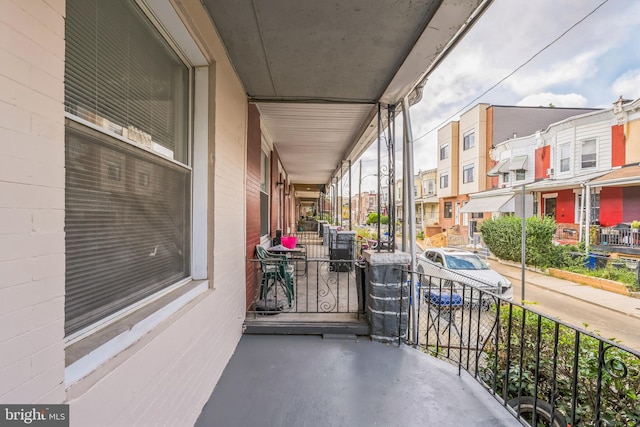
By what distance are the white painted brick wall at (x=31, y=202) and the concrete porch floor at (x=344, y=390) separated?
1.51 meters

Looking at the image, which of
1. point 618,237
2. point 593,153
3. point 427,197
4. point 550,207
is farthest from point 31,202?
point 427,197

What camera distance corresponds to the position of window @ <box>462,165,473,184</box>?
1888 centimetres

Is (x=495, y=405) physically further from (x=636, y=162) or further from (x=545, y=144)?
(x=545, y=144)

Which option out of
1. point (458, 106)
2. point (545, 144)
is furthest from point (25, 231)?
point (545, 144)

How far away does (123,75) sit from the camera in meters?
1.50

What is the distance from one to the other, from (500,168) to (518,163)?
2.78 ft

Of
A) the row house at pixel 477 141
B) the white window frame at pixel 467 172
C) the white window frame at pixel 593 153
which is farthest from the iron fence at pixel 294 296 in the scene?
the white window frame at pixel 467 172

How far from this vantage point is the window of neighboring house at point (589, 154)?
41.4 feet

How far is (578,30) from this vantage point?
4.02 m

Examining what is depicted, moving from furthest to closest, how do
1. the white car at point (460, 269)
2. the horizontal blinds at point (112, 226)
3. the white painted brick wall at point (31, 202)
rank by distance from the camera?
the white car at point (460, 269) < the horizontal blinds at point (112, 226) < the white painted brick wall at point (31, 202)

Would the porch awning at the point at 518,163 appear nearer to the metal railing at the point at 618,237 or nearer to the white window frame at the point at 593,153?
the white window frame at the point at 593,153

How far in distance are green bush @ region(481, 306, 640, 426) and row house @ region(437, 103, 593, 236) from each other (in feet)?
48.1

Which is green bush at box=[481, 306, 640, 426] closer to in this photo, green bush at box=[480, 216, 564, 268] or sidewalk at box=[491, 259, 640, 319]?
sidewalk at box=[491, 259, 640, 319]

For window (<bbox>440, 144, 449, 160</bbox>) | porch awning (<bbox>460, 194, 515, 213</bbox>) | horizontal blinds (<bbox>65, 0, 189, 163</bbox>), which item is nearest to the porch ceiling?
horizontal blinds (<bbox>65, 0, 189, 163</bbox>)
